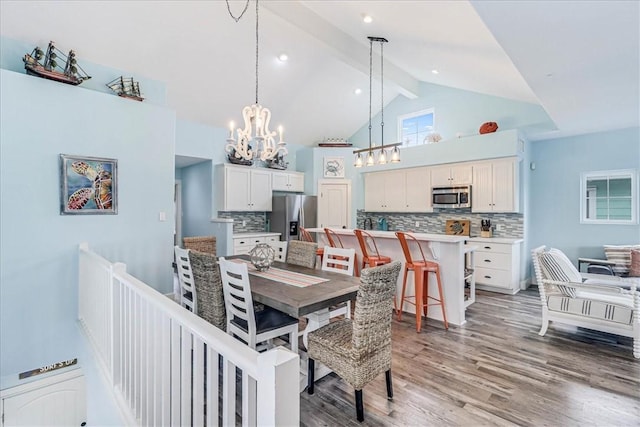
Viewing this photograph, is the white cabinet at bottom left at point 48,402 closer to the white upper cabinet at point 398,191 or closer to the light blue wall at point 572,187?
the white upper cabinet at point 398,191

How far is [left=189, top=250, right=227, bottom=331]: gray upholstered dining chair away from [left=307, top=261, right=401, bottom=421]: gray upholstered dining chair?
88cm

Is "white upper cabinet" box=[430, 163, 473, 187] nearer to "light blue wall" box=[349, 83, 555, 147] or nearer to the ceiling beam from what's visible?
"light blue wall" box=[349, 83, 555, 147]

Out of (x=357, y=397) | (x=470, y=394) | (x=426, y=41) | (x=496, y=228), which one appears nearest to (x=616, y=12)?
(x=426, y=41)

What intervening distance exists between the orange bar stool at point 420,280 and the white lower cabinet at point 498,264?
1.70 m

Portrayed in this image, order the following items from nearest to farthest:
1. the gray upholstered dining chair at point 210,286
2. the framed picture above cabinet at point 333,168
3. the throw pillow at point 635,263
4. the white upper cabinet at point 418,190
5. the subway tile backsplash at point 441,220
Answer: the gray upholstered dining chair at point 210,286
the throw pillow at point 635,263
the subway tile backsplash at point 441,220
the white upper cabinet at point 418,190
the framed picture above cabinet at point 333,168

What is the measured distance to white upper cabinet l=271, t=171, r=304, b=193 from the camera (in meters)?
6.62

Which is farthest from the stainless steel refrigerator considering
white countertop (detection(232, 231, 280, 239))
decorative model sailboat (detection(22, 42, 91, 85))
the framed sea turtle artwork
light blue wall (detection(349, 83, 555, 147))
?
decorative model sailboat (detection(22, 42, 91, 85))

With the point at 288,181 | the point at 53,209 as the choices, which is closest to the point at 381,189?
the point at 288,181

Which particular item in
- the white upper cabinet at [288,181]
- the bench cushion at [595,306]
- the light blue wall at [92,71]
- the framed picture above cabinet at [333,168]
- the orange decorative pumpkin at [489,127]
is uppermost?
the light blue wall at [92,71]

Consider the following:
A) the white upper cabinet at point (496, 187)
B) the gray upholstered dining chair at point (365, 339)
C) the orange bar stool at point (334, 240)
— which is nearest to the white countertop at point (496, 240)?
the white upper cabinet at point (496, 187)

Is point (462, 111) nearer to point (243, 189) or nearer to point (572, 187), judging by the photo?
point (572, 187)

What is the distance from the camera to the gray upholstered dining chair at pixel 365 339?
191 centimetres

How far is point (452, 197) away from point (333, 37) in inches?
133

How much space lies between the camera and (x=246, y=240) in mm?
5914
